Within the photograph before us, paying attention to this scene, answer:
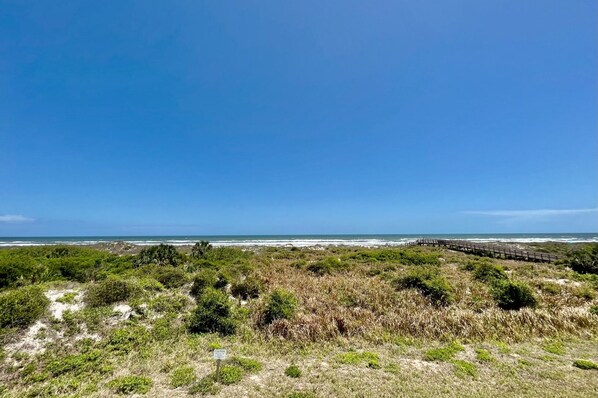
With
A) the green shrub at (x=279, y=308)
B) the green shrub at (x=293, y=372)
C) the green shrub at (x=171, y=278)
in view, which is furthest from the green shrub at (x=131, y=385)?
the green shrub at (x=171, y=278)

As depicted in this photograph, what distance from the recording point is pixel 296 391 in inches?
231

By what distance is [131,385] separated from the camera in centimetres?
608

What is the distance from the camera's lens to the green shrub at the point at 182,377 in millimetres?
6223

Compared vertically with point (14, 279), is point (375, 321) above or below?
below

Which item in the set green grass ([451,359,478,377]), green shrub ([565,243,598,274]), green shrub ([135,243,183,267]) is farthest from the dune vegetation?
green shrub ([565,243,598,274])

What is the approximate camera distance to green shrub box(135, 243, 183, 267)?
2052cm

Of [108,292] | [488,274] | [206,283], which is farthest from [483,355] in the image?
[108,292]

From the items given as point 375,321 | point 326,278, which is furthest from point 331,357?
point 326,278

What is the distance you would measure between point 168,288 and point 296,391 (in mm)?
10253

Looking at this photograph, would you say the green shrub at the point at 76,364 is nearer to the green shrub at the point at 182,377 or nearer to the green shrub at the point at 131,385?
the green shrub at the point at 131,385

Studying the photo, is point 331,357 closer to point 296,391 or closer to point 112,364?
point 296,391

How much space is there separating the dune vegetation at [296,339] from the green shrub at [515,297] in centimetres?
4

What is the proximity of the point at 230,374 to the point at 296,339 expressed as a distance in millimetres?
2687

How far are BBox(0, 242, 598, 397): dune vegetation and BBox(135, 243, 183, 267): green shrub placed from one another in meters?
6.25
